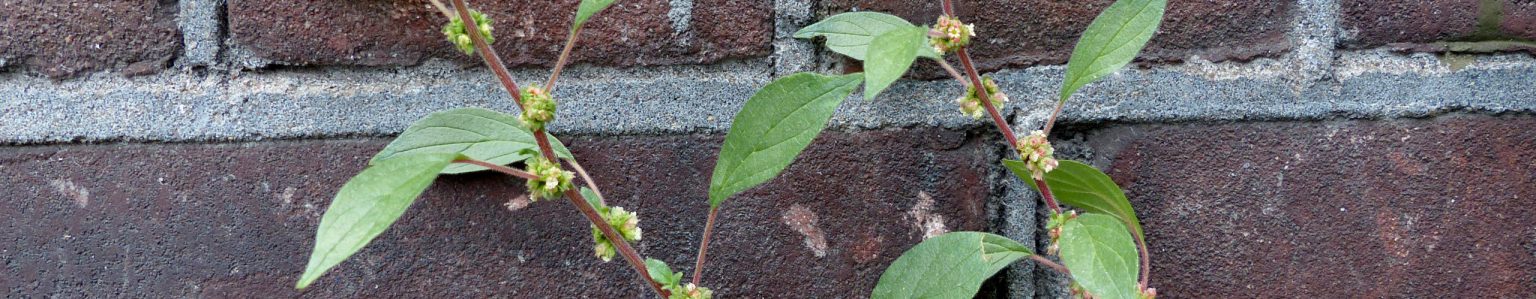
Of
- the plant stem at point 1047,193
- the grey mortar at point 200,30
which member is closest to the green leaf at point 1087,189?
the plant stem at point 1047,193

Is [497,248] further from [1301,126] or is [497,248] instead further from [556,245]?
[1301,126]

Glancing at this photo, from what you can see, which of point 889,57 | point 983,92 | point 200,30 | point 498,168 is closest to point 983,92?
point 983,92

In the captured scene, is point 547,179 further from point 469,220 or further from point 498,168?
point 469,220

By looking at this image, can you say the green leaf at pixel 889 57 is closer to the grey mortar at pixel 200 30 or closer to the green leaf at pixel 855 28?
the green leaf at pixel 855 28

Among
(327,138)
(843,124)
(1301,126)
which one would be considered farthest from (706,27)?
(1301,126)

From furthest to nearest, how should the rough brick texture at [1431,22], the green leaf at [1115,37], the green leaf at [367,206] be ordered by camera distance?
the rough brick texture at [1431,22], the green leaf at [1115,37], the green leaf at [367,206]

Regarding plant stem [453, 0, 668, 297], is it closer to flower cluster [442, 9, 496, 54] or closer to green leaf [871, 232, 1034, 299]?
flower cluster [442, 9, 496, 54]

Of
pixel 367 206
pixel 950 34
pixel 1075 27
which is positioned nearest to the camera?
pixel 367 206

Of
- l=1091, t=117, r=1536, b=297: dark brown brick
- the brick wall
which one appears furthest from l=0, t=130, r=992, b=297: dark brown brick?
l=1091, t=117, r=1536, b=297: dark brown brick

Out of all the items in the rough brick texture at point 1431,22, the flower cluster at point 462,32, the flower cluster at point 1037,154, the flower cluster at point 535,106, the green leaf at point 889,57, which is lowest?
the flower cluster at point 1037,154
